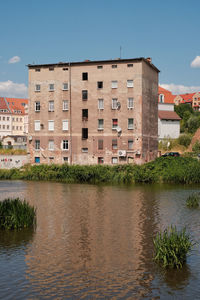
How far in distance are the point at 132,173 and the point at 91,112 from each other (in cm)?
1320

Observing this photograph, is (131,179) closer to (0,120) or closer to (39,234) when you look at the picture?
(39,234)

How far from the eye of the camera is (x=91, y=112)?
58.8 m

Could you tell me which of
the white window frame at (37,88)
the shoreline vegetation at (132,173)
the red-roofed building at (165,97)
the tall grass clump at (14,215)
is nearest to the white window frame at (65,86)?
the white window frame at (37,88)

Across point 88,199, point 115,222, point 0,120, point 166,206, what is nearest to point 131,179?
point 88,199

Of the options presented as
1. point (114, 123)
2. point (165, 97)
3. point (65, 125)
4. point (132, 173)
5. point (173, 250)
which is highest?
point (165, 97)

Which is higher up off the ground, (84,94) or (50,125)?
(84,94)

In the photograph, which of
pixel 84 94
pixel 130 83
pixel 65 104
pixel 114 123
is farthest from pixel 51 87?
pixel 130 83

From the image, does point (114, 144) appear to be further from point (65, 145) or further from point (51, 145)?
point (51, 145)

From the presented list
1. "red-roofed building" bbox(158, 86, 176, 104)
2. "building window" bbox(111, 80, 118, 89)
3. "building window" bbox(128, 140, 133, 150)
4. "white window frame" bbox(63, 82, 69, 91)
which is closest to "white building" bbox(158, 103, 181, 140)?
"red-roofed building" bbox(158, 86, 176, 104)

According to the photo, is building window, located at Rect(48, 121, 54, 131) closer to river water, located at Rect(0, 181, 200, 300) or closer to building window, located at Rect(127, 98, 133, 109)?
building window, located at Rect(127, 98, 133, 109)

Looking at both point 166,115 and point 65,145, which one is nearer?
point 65,145

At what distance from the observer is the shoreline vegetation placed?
158 ft

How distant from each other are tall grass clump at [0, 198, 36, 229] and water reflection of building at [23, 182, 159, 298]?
100 cm

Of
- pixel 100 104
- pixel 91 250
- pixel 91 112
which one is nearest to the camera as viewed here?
pixel 91 250
